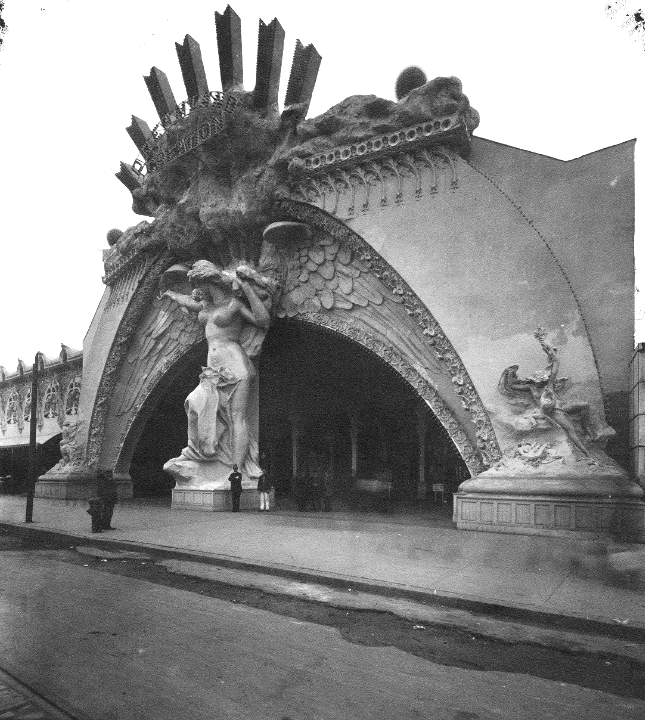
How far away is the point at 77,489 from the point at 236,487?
27.2 feet

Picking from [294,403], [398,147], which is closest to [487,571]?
[398,147]

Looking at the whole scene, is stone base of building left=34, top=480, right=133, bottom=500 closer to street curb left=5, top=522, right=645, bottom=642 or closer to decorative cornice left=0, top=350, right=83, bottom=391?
decorative cornice left=0, top=350, right=83, bottom=391

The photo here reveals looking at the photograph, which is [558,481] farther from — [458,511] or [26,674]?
[26,674]

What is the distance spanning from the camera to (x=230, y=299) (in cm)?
1623

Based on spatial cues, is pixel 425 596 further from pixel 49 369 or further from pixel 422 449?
pixel 49 369

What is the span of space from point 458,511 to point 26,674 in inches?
335

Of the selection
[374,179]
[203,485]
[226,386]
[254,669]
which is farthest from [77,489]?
[254,669]

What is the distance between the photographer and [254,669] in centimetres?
420

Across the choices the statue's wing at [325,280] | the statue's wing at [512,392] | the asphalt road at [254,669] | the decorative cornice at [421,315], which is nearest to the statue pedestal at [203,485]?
the statue's wing at [325,280]

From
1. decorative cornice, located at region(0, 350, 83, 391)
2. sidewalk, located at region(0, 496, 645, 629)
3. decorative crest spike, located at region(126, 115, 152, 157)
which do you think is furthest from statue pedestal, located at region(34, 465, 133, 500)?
decorative crest spike, located at region(126, 115, 152, 157)

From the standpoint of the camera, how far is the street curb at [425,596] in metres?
5.31

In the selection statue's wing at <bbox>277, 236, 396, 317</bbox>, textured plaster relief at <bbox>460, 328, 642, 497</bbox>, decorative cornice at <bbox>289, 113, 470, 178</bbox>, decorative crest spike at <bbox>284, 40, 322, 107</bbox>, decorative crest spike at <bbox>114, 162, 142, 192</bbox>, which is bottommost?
textured plaster relief at <bbox>460, 328, 642, 497</bbox>

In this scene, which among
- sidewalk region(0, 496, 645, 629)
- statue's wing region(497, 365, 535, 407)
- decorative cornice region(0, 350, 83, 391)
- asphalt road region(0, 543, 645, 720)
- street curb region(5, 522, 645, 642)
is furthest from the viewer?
decorative cornice region(0, 350, 83, 391)

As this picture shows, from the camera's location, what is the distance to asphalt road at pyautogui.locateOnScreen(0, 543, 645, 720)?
3625 millimetres
